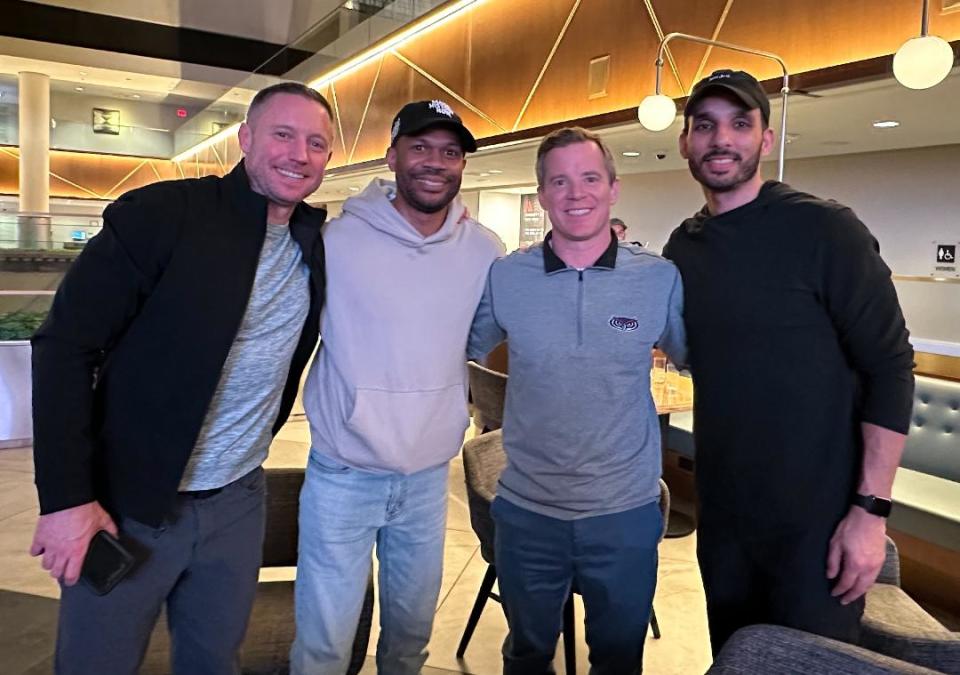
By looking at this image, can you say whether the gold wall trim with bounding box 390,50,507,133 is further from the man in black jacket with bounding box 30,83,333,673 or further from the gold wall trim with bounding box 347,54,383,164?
the man in black jacket with bounding box 30,83,333,673

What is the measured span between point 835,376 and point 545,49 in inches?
244

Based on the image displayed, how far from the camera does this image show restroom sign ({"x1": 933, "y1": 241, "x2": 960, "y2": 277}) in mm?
6043

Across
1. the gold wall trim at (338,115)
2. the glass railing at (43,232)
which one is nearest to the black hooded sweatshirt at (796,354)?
the glass railing at (43,232)

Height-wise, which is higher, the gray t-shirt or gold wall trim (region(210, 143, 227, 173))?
gold wall trim (region(210, 143, 227, 173))

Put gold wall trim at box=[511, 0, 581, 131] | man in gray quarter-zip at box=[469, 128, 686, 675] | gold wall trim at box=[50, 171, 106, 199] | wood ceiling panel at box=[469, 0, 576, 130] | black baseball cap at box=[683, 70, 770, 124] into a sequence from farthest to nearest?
1. gold wall trim at box=[50, 171, 106, 199]
2. wood ceiling panel at box=[469, 0, 576, 130]
3. gold wall trim at box=[511, 0, 581, 131]
4. man in gray quarter-zip at box=[469, 128, 686, 675]
5. black baseball cap at box=[683, 70, 770, 124]

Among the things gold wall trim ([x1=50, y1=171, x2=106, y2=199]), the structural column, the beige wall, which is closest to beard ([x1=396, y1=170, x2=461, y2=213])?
the beige wall

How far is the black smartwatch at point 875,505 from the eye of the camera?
1.53 meters

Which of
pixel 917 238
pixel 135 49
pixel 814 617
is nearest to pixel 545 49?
pixel 917 238

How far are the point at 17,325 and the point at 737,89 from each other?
5.90m

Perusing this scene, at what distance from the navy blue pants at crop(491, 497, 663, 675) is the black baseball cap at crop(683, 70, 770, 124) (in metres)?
0.97

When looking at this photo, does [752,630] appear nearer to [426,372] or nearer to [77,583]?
[426,372]

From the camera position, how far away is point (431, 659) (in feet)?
8.95

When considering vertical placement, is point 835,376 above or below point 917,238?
below

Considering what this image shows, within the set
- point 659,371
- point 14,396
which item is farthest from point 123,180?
point 659,371
